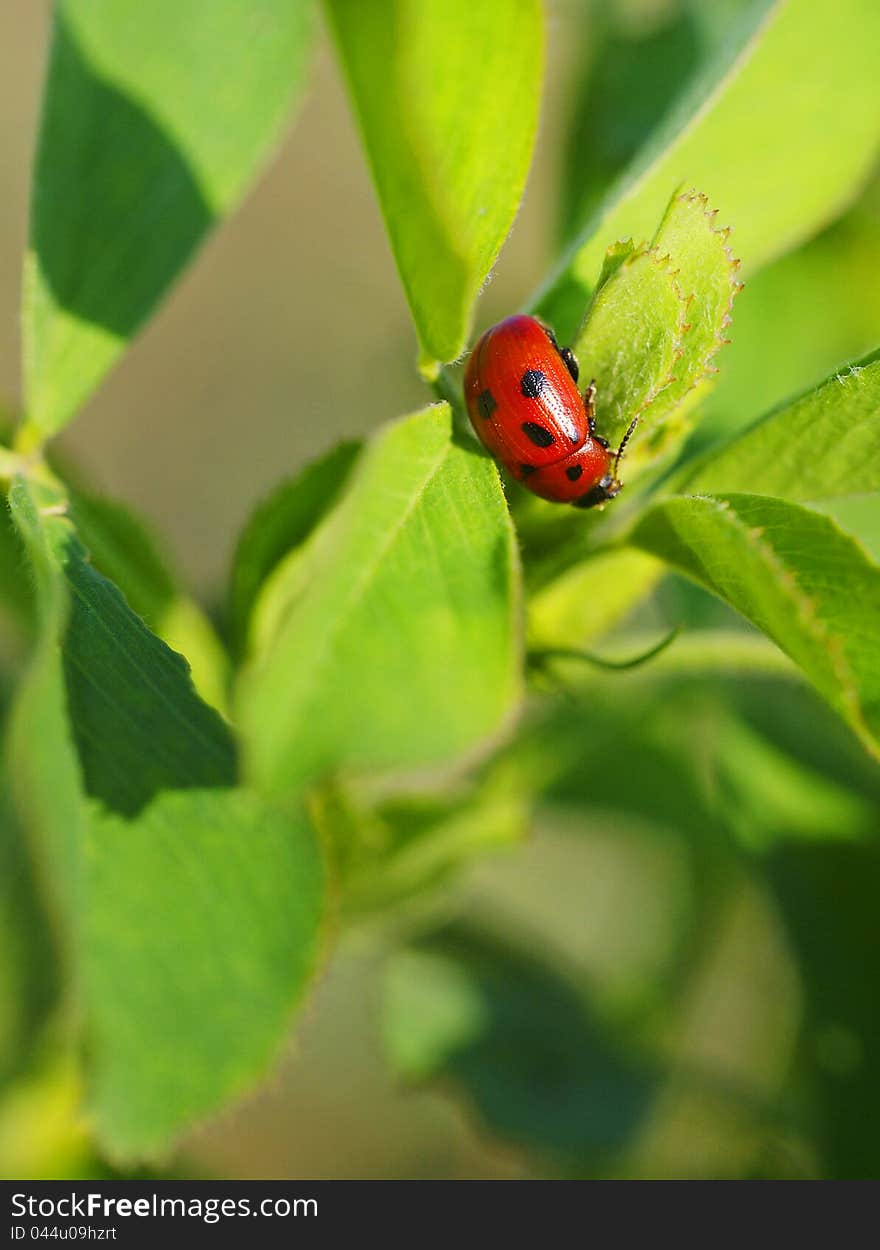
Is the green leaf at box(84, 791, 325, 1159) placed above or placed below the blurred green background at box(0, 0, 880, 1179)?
above

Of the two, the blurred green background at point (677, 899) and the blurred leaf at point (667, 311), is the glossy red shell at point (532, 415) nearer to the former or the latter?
the blurred leaf at point (667, 311)

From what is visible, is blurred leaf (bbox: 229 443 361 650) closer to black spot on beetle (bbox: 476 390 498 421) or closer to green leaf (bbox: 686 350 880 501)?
black spot on beetle (bbox: 476 390 498 421)

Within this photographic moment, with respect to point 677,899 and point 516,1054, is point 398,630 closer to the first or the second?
point 516,1054

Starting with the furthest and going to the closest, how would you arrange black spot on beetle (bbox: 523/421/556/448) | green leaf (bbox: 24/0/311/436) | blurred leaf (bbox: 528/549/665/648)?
green leaf (bbox: 24/0/311/436)
blurred leaf (bbox: 528/549/665/648)
black spot on beetle (bbox: 523/421/556/448)

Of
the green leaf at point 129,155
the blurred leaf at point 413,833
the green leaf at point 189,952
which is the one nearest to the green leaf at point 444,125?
the green leaf at point 189,952

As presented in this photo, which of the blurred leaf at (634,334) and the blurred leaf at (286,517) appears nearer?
the blurred leaf at (634,334)

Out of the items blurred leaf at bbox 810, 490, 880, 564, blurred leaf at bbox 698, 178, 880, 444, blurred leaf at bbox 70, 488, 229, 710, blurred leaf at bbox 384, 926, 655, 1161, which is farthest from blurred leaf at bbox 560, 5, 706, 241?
blurred leaf at bbox 384, 926, 655, 1161

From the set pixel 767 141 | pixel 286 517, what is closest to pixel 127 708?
pixel 286 517
